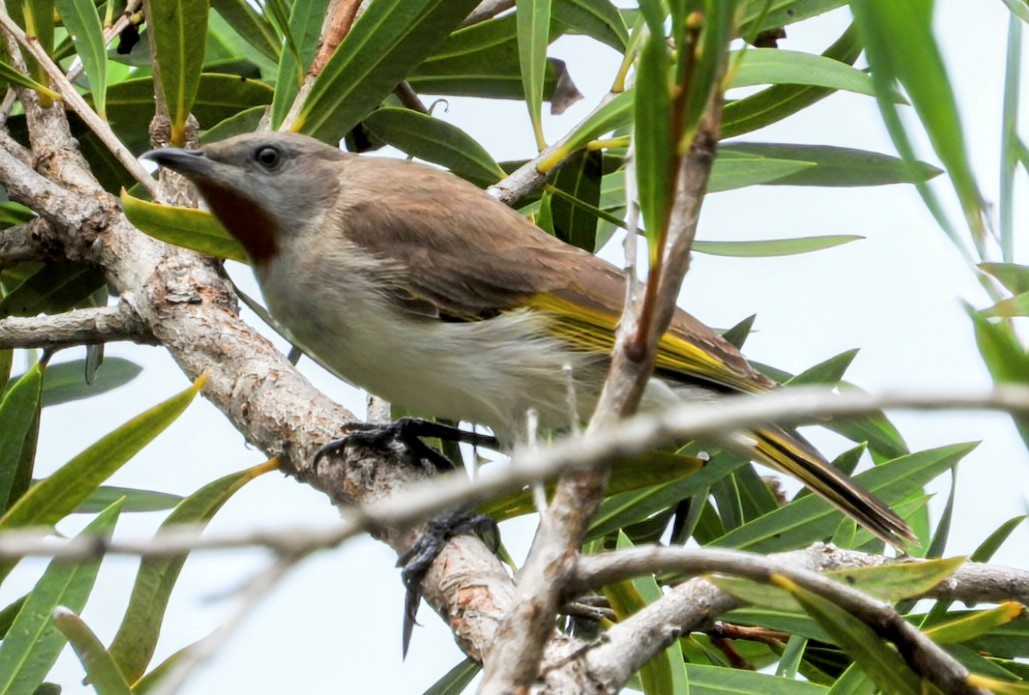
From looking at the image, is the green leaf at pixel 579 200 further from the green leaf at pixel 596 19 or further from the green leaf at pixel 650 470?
the green leaf at pixel 650 470

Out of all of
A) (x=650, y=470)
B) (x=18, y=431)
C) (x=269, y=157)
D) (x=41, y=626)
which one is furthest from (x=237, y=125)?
(x=650, y=470)

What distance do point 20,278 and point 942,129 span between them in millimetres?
3242

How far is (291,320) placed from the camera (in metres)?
3.12

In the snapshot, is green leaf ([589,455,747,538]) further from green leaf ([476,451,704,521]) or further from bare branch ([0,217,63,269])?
bare branch ([0,217,63,269])

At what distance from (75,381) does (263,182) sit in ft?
2.82

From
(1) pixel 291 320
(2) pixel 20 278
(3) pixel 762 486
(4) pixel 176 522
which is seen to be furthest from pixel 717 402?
(2) pixel 20 278

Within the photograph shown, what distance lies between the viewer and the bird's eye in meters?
3.29

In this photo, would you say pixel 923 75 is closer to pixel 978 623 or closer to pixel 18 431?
pixel 978 623

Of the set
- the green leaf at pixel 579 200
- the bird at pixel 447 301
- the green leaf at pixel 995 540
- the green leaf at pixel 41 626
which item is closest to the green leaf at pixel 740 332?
the bird at pixel 447 301

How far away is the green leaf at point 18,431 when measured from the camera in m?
2.49

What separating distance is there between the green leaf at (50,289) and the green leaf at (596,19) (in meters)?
1.45

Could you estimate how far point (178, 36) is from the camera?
9.70ft

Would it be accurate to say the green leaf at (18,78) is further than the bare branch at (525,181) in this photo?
No

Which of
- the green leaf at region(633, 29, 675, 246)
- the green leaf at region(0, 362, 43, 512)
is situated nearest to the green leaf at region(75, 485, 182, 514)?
the green leaf at region(0, 362, 43, 512)
